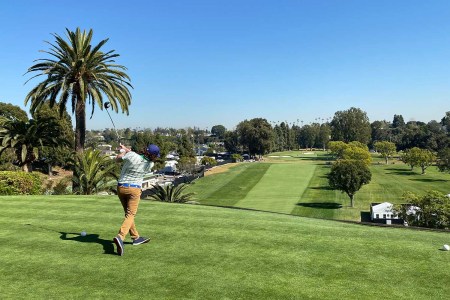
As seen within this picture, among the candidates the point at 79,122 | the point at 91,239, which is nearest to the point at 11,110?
the point at 79,122

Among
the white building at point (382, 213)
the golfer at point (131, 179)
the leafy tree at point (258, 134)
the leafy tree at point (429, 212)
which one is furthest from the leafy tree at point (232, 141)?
the golfer at point (131, 179)

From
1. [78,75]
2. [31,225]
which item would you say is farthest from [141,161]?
[78,75]

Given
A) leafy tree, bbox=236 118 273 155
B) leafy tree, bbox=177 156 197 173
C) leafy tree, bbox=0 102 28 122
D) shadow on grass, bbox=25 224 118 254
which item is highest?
leafy tree, bbox=0 102 28 122

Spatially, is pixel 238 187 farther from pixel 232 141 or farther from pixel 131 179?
pixel 232 141

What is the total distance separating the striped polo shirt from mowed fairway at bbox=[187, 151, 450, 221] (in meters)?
40.2

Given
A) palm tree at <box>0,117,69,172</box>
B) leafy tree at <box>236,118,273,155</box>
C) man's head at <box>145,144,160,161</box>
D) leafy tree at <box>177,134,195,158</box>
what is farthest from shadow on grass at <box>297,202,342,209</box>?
leafy tree at <box>236,118,273,155</box>

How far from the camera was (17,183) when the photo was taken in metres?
18.3

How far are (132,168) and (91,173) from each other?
50.9ft

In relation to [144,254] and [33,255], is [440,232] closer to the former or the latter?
[144,254]

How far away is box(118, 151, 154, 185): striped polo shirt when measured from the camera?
25.5 feet

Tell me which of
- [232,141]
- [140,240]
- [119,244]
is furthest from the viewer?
[232,141]

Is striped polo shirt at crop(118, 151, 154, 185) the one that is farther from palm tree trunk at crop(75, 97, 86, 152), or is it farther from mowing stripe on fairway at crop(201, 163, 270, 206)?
mowing stripe on fairway at crop(201, 163, 270, 206)

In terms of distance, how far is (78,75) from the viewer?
25297 millimetres

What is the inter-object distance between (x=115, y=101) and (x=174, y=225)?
1916 cm
